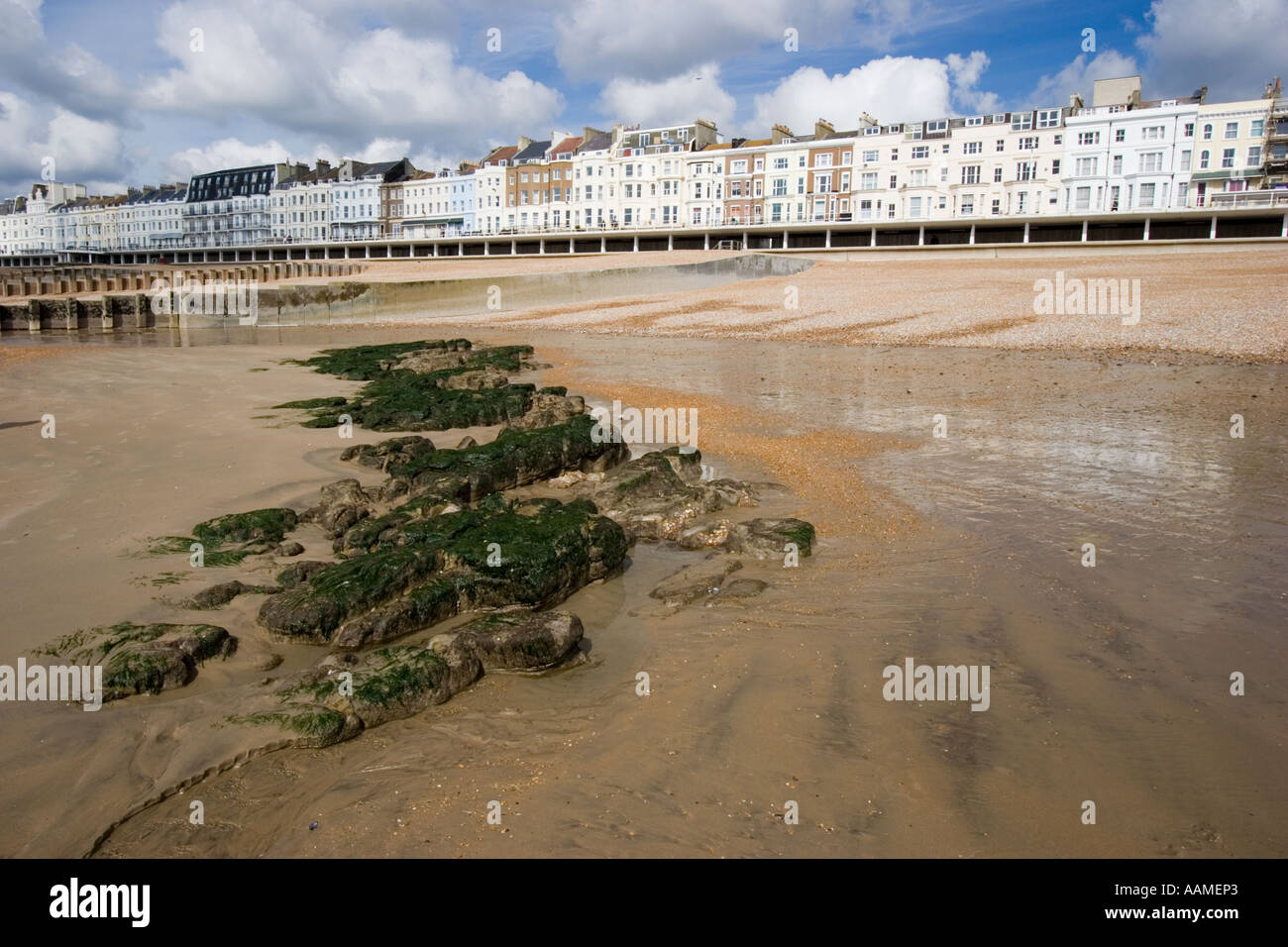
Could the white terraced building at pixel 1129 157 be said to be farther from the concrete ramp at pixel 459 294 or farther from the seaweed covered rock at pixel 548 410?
the seaweed covered rock at pixel 548 410

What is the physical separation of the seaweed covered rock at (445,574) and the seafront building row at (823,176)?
189ft

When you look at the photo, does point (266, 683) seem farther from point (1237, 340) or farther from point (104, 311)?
point (104, 311)

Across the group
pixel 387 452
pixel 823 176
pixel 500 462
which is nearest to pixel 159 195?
pixel 823 176

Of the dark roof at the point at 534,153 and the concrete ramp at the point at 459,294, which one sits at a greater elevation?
the dark roof at the point at 534,153

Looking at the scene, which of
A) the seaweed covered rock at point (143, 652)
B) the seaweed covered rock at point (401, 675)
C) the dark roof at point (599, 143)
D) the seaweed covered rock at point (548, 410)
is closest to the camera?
the seaweed covered rock at point (401, 675)

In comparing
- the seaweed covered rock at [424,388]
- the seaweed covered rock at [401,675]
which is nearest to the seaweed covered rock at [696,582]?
the seaweed covered rock at [401,675]

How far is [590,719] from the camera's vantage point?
4895 millimetres

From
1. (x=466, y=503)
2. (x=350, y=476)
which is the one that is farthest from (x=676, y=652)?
(x=350, y=476)

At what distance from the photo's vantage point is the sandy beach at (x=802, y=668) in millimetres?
3932

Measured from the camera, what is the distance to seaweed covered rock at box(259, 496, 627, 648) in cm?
596

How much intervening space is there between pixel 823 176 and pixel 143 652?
76.1 m

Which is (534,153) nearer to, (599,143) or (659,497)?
(599,143)
